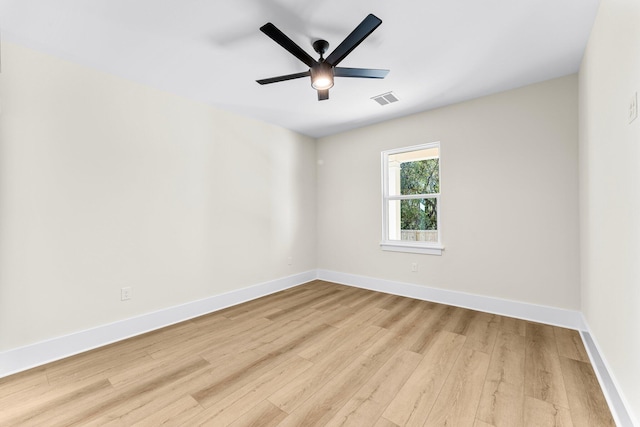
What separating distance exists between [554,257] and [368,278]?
88.2 inches

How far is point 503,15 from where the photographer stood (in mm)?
1869

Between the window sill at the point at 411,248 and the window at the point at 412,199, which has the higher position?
the window at the point at 412,199

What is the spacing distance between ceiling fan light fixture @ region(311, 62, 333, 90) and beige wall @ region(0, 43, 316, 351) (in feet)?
5.81

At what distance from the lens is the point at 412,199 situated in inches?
154

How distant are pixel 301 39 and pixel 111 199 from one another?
2.23 m

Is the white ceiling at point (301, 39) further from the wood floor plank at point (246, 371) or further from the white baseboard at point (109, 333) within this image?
the wood floor plank at point (246, 371)

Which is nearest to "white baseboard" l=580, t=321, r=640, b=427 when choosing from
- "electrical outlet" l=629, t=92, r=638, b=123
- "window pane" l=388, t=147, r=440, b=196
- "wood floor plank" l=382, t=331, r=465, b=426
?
"wood floor plank" l=382, t=331, r=465, b=426

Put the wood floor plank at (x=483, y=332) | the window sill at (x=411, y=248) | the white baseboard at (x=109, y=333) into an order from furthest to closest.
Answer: the window sill at (x=411, y=248) < the wood floor plank at (x=483, y=332) < the white baseboard at (x=109, y=333)

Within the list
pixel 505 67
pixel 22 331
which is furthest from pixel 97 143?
pixel 505 67

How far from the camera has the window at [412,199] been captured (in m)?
3.67

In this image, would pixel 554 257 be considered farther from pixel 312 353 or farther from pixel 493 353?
pixel 312 353

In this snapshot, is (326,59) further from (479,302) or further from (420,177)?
(479,302)

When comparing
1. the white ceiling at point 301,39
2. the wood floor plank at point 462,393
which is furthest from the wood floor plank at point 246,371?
the white ceiling at point 301,39

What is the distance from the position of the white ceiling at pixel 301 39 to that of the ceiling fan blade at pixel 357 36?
20 centimetres
